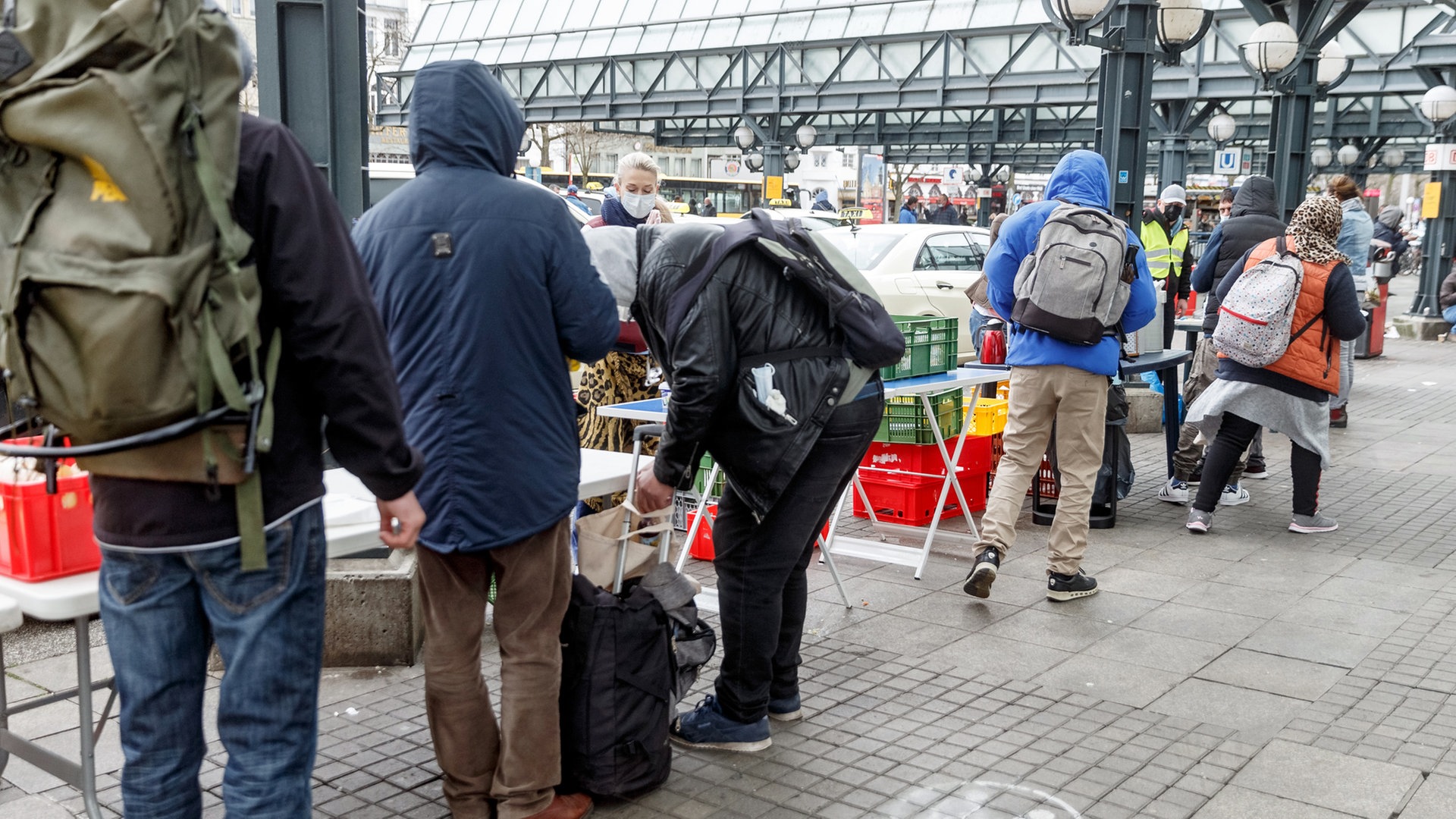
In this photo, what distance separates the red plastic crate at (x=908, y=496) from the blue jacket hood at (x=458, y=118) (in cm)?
419

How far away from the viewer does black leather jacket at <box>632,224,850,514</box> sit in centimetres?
367

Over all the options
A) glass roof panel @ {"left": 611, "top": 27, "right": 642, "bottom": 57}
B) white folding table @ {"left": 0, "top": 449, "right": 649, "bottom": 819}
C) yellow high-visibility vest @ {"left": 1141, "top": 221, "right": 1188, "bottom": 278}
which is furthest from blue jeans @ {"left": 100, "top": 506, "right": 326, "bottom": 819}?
glass roof panel @ {"left": 611, "top": 27, "right": 642, "bottom": 57}

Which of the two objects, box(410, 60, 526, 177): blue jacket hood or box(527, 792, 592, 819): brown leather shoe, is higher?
box(410, 60, 526, 177): blue jacket hood

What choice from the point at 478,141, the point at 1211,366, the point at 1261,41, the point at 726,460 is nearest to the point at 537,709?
the point at 726,460

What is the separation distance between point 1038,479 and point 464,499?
5.07 metres

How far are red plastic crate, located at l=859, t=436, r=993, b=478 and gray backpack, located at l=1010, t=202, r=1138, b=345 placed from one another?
1395mm

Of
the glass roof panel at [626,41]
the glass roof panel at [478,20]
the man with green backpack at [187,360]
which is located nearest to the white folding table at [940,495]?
the man with green backpack at [187,360]

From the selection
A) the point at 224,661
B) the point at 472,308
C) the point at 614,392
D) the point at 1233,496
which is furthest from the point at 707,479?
the point at 224,661

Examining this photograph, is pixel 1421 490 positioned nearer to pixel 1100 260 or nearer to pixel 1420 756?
pixel 1100 260

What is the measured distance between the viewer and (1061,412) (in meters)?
5.90

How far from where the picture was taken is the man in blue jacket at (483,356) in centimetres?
322

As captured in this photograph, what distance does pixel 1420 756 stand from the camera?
166 inches

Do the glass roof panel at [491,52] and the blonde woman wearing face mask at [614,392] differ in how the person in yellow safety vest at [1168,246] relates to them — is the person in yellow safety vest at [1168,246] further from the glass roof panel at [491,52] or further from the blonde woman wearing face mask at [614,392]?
the glass roof panel at [491,52]

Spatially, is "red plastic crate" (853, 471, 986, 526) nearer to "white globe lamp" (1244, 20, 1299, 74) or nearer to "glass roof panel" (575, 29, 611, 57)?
"white globe lamp" (1244, 20, 1299, 74)
